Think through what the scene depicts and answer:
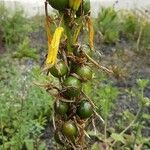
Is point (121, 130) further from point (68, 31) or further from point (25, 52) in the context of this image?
point (68, 31)

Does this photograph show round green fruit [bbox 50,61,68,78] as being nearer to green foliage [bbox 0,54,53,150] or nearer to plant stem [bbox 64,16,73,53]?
plant stem [bbox 64,16,73,53]

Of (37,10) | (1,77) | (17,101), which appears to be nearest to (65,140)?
(17,101)

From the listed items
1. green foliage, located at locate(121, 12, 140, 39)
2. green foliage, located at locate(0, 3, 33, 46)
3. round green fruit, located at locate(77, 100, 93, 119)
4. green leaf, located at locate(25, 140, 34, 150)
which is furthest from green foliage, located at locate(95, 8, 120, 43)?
round green fruit, located at locate(77, 100, 93, 119)

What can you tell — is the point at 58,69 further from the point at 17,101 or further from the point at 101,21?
the point at 101,21

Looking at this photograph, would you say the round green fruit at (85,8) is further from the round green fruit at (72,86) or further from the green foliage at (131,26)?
the green foliage at (131,26)

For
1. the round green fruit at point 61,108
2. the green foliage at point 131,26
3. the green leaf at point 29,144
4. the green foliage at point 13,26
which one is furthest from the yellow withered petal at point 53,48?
the green foliage at point 131,26

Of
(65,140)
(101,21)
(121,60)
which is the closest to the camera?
(65,140)

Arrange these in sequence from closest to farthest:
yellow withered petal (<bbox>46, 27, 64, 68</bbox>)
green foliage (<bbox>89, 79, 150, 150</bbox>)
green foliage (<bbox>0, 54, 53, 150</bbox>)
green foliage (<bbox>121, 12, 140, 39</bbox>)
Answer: yellow withered petal (<bbox>46, 27, 64, 68</bbox>), green foliage (<bbox>0, 54, 53, 150</bbox>), green foliage (<bbox>89, 79, 150, 150</bbox>), green foliage (<bbox>121, 12, 140, 39</bbox>)
